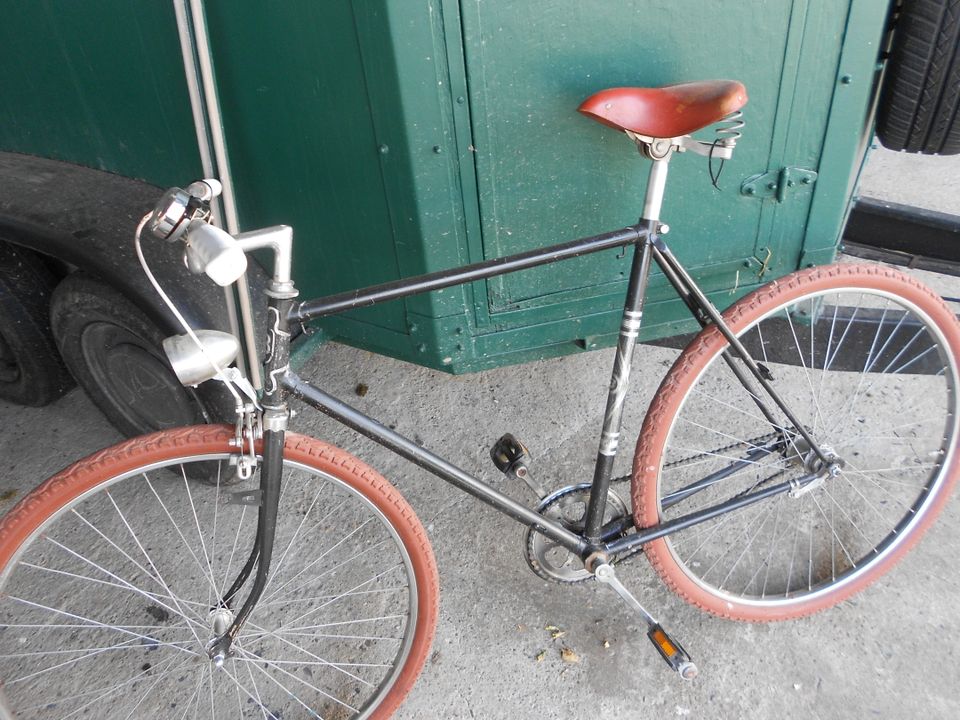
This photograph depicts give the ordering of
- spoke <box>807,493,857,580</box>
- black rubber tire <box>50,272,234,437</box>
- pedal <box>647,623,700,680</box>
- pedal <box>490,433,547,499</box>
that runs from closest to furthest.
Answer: pedal <box>647,623,700,680</box>
pedal <box>490,433,547,499</box>
black rubber tire <box>50,272,234,437</box>
spoke <box>807,493,857,580</box>

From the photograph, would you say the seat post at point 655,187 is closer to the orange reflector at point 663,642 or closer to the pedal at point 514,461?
the pedal at point 514,461

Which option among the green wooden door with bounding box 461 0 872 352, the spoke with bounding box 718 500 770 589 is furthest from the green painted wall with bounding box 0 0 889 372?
the spoke with bounding box 718 500 770 589

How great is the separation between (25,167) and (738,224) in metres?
2.12

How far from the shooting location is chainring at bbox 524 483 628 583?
2.03 meters

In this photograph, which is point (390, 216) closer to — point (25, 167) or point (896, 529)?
point (25, 167)

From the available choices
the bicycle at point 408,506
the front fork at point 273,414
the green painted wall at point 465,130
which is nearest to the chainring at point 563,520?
the bicycle at point 408,506

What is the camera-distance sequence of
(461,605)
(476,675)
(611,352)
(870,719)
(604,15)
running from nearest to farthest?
(604,15) < (870,719) < (476,675) < (461,605) < (611,352)

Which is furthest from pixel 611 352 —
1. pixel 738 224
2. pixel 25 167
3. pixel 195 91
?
pixel 25 167

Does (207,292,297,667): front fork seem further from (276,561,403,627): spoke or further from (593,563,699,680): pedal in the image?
(593,563,699,680): pedal

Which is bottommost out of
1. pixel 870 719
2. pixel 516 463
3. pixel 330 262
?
pixel 870 719

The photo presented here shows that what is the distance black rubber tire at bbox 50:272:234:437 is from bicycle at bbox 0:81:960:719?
0.22 m

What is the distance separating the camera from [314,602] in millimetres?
2352

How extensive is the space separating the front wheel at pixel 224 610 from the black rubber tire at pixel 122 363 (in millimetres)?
195

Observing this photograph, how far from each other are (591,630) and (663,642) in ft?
0.96
